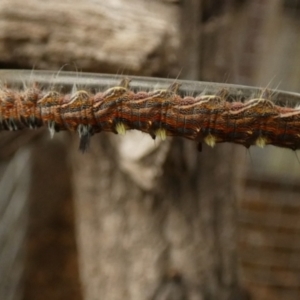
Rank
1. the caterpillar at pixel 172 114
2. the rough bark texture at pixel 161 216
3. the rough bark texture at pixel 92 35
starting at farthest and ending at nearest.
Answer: the rough bark texture at pixel 161 216 → the rough bark texture at pixel 92 35 → the caterpillar at pixel 172 114

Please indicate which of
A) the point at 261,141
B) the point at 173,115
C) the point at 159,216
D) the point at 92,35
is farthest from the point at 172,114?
the point at 159,216

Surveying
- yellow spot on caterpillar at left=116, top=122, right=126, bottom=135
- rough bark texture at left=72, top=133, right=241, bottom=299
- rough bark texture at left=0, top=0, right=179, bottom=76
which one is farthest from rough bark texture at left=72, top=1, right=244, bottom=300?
yellow spot on caterpillar at left=116, top=122, right=126, bottom=135

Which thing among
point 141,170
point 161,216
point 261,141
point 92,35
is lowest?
point 161,216

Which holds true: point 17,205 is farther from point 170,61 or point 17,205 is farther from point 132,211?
point 170,61

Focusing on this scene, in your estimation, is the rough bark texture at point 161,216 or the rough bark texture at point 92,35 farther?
the rough bark texture at point 161,216

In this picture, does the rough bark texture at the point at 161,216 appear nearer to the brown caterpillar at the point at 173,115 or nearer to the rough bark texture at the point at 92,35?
the rough bark texture at the point at 92,35

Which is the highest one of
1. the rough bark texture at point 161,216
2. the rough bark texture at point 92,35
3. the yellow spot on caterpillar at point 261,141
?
the rough bark texture at point 92,35

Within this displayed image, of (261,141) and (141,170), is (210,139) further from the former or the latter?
(141,170)

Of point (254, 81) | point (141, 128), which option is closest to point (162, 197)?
point (141, 128)

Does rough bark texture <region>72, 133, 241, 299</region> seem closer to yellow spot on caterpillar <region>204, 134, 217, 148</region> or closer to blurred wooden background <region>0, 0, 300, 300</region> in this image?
blurred wooden background <region>0, 0, 300, 300</region>

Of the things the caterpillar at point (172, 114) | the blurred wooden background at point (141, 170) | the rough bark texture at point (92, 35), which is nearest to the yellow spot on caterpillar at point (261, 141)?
the caterpillar at point (172, 114)
